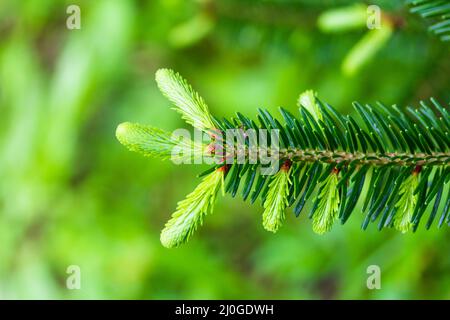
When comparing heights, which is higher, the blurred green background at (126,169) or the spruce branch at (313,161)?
the blurred green background at (126,169)

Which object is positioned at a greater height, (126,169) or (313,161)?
(126,169)

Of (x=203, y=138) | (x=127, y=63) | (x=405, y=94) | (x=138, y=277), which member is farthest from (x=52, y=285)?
(x=203, y=138)

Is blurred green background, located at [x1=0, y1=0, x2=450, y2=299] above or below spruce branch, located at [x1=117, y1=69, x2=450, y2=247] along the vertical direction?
above

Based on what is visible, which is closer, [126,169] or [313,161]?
[313,161]

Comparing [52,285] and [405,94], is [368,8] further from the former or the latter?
[52,285]
